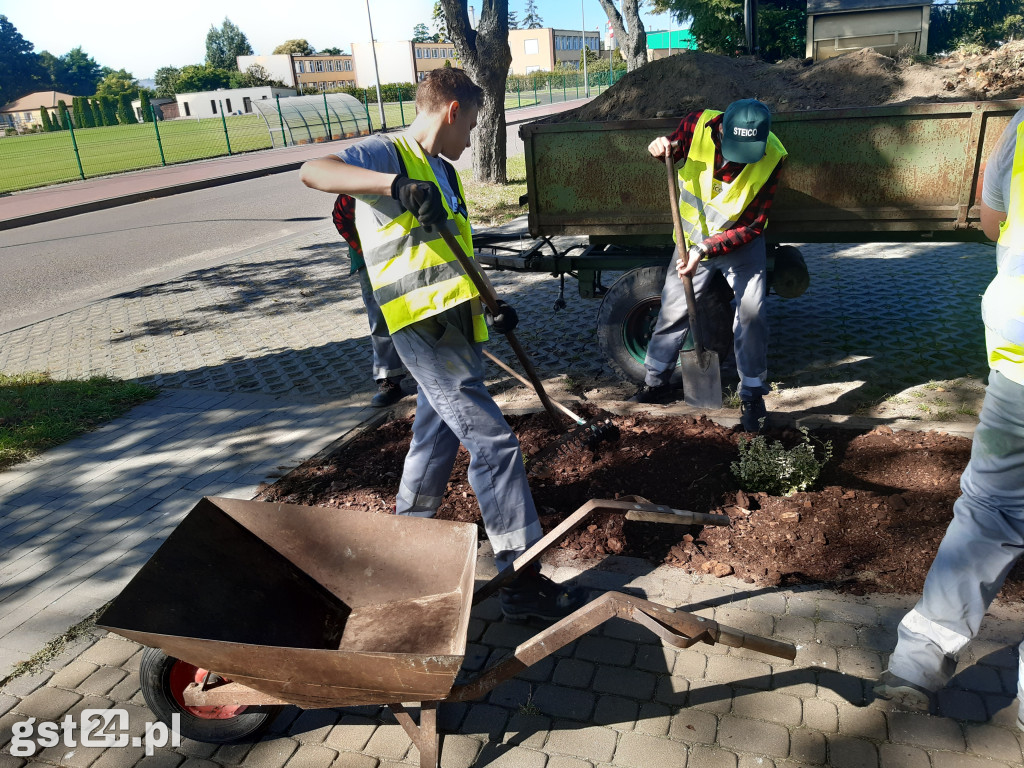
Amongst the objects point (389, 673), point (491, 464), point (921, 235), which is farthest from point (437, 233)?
point (921, 235)

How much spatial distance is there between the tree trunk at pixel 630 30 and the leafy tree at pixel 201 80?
198 feet

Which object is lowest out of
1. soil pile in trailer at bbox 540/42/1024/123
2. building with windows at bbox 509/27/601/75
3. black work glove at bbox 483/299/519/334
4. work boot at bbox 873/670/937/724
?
work boot at bbox 873/670/937/724

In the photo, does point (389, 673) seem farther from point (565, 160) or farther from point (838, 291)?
point (838, 291)

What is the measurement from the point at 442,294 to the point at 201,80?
75.5 meters

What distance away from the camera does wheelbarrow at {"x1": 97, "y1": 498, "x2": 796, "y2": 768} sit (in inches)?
85.5

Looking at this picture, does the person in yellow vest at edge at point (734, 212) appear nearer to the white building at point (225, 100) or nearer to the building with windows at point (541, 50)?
the white building at point (225, 100)

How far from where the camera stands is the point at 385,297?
9.64 feet

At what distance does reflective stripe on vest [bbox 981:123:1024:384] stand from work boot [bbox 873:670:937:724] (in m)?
1.06

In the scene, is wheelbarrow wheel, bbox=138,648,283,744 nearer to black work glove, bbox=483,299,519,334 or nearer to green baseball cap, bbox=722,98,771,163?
black work glove, bbox=483,299,519,334

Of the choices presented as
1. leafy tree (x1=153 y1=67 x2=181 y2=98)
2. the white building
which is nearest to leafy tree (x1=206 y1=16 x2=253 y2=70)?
leafy tree (x1=153 y1=67 x2=181 y2=98)

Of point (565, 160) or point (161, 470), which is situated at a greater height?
point (565, 160)

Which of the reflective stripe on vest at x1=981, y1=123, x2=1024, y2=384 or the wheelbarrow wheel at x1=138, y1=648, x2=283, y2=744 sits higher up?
the reflective stripe on vest at x1=981, y1=123, x2=1024, y2=384

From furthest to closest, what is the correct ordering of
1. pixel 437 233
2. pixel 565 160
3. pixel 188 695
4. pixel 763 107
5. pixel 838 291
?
pixel 838 291, pixel 565 160, pixel 763 107, pixel 437 233, pixel 188 695

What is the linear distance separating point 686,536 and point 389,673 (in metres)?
1.83
